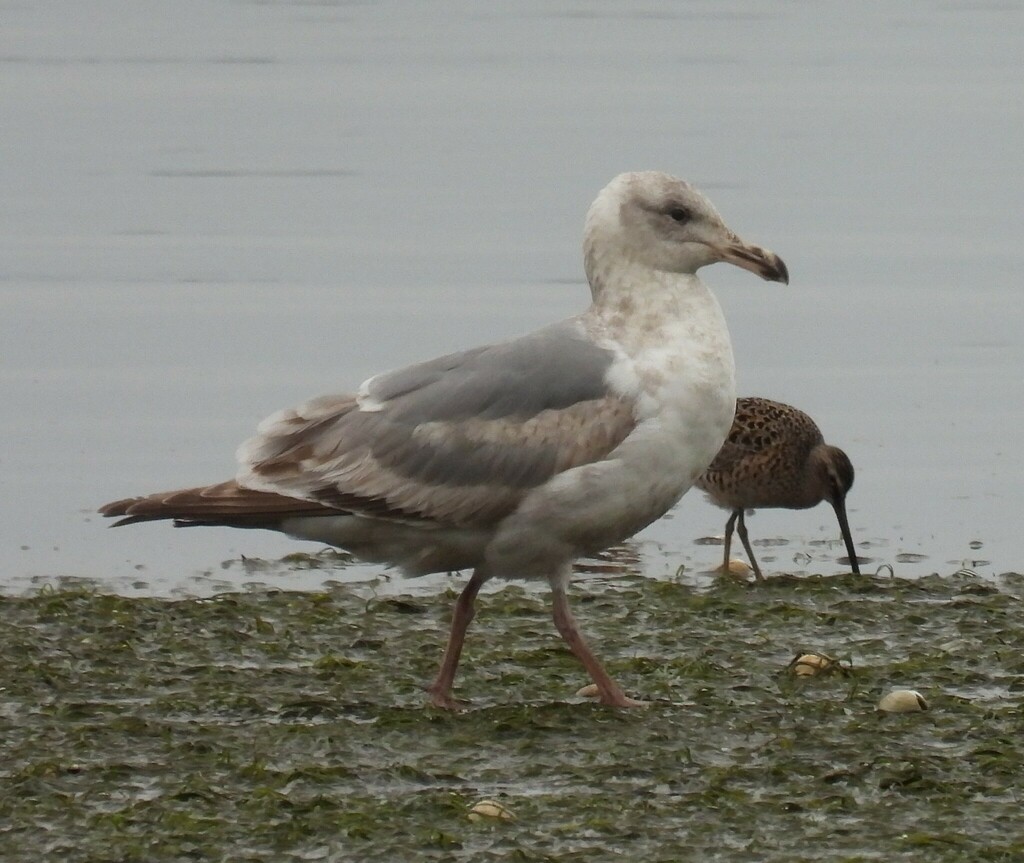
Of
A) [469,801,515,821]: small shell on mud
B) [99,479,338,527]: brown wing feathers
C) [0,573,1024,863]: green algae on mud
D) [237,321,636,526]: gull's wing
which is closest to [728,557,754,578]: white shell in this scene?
[0,573,1024,863]: green algae on mud

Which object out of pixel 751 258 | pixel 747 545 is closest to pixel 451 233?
pixel 747 545

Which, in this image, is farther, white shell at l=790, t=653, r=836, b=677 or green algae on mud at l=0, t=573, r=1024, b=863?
white shell at l=790, t=653, r=836, b=677

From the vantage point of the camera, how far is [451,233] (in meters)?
15.5

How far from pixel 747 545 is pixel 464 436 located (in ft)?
8.82

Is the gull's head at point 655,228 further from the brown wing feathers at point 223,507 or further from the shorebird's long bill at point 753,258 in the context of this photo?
the brown wing feathers at point 223,507

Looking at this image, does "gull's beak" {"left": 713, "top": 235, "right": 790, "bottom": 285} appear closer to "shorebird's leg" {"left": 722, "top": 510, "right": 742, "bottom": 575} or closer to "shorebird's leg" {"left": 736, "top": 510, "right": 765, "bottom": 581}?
"shorebird's leg" {"left": 736, "top": 510, "right": 765, "bottom": 581}

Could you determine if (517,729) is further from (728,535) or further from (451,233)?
(451,233)

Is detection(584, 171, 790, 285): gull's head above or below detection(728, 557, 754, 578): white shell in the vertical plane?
above

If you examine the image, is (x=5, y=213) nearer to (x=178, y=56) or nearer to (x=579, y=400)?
(x=178, y=56)

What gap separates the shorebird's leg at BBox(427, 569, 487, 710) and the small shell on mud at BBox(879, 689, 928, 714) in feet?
4.16

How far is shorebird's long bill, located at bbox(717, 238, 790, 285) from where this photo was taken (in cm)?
768

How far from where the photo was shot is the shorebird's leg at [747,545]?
31.1 ft

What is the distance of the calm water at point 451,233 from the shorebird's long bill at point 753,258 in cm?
219

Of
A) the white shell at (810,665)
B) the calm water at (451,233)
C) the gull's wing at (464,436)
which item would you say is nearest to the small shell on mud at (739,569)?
the calm water at (451,233)
